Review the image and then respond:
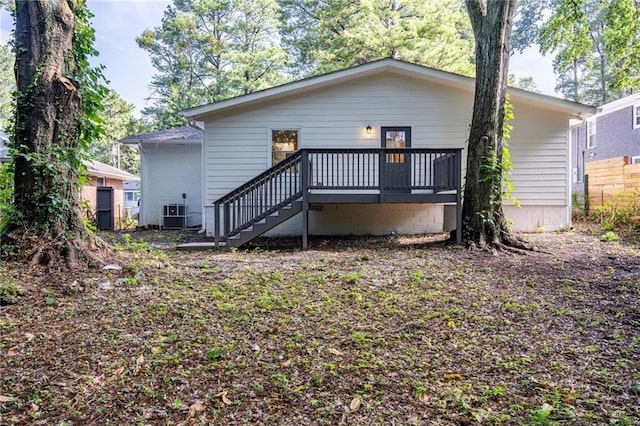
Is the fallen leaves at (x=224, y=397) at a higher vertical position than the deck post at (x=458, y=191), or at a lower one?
lower

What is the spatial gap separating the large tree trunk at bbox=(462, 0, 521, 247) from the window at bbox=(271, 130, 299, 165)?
438 cm

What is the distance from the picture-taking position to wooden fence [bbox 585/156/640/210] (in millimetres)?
9586

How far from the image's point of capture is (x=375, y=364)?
8.91 feet

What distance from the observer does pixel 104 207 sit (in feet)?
41.0

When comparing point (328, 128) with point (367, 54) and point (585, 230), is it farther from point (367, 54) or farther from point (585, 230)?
point (367, 54)

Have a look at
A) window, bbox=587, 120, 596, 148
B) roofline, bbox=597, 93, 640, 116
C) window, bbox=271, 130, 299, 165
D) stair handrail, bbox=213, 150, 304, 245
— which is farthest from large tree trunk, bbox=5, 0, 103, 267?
window, bbox=587, 120, 596, 148

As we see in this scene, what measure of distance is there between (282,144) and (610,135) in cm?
1681

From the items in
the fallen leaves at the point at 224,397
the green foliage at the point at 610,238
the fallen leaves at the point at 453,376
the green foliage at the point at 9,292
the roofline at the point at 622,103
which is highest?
the roofline at the point at 622,103

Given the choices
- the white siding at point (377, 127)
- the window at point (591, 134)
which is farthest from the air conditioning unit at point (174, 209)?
the window at point (591, 134)

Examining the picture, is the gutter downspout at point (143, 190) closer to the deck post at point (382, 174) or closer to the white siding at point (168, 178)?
the white siding at point (168, 178)

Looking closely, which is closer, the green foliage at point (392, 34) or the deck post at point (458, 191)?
the deck post at point (458, 191)

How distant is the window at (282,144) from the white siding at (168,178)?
13.9 feet

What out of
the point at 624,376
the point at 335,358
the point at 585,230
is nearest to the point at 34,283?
the point at 335,358

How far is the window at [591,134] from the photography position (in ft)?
60.5
